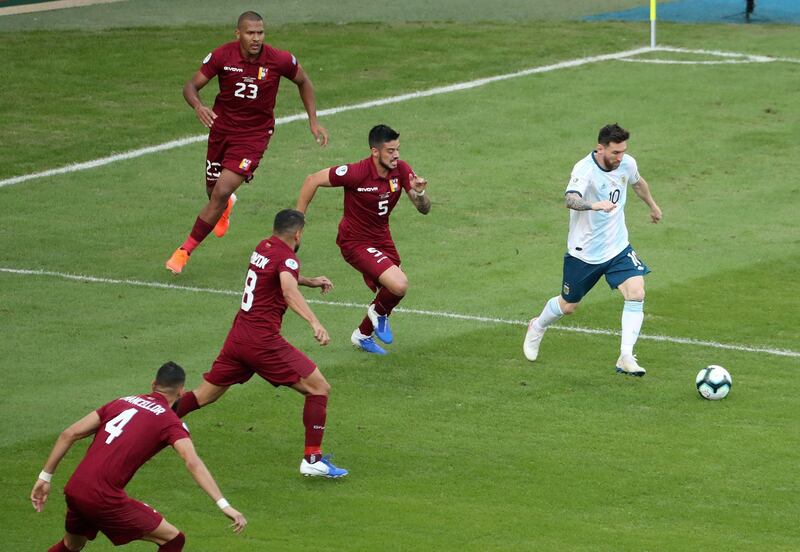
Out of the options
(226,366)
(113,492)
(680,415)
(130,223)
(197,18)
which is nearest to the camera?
(113,492)

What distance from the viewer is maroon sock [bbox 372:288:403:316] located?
Result: 623 inches

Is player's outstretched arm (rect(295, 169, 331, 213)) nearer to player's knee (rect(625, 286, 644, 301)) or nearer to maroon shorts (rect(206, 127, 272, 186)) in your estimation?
maroon shorts (rect(206, 127, 272, 186))

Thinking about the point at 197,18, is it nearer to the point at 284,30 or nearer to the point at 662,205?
the point at 284,30

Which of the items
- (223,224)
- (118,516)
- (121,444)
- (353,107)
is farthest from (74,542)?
(353,107)

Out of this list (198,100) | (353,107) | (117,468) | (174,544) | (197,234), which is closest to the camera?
(117,468)

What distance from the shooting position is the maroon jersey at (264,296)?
12414 mm

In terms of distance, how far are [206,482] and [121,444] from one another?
0.71 meters

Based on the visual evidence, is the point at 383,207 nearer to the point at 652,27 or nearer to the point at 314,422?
the point at 314,422

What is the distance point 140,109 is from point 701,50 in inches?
463

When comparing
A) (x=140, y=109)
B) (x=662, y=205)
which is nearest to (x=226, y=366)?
(x=662, y=205)

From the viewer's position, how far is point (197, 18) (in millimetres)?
34562

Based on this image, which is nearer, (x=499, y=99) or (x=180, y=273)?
(x=180, y=273)

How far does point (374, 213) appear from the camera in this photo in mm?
15828

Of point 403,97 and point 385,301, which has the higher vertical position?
point 385,301
